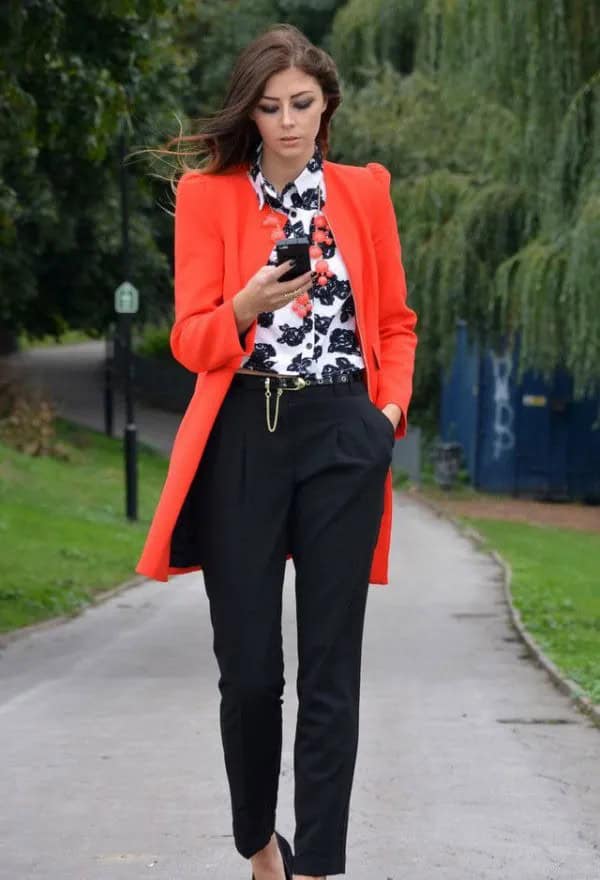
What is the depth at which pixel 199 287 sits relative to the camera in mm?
4277

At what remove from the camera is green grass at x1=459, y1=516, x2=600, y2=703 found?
12.2 meters

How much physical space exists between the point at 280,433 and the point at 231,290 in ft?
1.13

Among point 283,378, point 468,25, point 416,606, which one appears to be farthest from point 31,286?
point 283,378

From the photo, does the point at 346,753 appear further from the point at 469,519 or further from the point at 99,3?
the point at 469,519

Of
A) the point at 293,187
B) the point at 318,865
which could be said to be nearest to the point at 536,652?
the point at 318,865

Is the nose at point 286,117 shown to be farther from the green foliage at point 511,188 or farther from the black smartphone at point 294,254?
the green foliage at point 511,188

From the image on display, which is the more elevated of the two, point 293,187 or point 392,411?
point 293,187

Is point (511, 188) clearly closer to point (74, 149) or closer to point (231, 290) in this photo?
point (74, 149)

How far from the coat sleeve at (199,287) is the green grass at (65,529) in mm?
10149

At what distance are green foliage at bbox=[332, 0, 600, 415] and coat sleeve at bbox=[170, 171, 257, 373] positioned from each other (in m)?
13.4

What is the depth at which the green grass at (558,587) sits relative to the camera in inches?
480

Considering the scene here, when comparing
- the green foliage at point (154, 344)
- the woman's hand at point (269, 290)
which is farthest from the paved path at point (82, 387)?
the woman's hand at point (269, 290)

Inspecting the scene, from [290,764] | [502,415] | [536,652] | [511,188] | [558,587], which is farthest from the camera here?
[502,415]

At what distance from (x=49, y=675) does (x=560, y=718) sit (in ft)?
11.6
